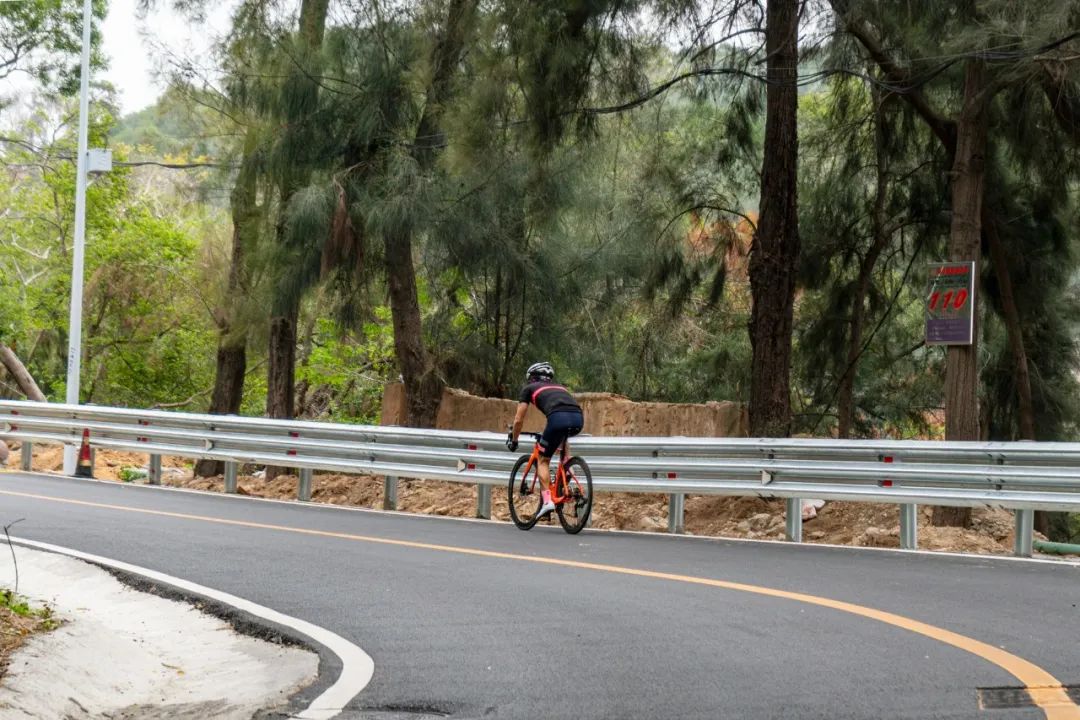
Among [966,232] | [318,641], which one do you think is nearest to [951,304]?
[966,232]

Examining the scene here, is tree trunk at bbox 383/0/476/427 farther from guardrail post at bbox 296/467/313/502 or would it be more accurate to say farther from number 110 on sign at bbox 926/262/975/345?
number 110 on sign at bbox 926/262/975/345

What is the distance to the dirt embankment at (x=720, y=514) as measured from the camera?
13555 millimetres

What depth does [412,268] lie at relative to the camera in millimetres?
20375

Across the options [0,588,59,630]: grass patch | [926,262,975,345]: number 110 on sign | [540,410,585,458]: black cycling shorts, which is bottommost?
[0,588,59,630]: grass patch

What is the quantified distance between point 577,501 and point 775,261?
4.88 metres

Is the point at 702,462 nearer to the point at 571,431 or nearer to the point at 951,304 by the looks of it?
the point at 571,431

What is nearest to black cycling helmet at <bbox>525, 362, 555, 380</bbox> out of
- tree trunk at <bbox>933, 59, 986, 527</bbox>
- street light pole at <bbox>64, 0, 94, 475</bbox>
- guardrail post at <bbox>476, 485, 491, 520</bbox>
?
guardrail post at <bbox>476, 485, 491, 520</bbox>

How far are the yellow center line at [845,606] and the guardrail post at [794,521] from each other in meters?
3.01

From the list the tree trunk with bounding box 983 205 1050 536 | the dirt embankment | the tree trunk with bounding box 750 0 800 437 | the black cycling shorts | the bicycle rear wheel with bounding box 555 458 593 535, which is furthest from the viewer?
the tree trunk with bounding box 983 205 1050 536

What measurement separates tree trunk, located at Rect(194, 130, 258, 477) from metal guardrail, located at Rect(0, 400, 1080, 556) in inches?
191

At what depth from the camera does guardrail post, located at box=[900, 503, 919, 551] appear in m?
11.6

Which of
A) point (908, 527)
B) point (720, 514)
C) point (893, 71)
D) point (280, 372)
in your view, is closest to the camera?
point (908, 527)

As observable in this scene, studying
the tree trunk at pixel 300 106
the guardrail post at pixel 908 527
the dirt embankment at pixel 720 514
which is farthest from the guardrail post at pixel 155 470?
the guardrail post at pixel 908 527

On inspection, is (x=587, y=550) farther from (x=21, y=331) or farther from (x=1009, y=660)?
(x=21, y=331)
